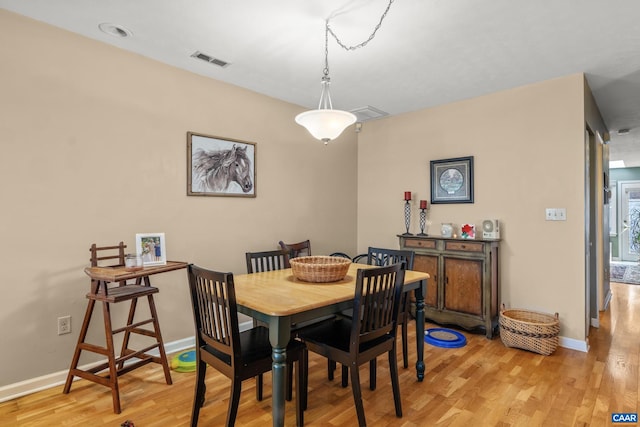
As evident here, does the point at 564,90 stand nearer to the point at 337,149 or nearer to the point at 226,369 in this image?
the point at 337,149

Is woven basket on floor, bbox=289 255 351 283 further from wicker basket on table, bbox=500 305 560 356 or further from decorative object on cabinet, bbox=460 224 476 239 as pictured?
decorative object on cabinet, bbox=460 224 476 239

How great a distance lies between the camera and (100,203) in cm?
266

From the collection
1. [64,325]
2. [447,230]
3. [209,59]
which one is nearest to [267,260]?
[64,325]

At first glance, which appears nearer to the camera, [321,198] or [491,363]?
[491,363]

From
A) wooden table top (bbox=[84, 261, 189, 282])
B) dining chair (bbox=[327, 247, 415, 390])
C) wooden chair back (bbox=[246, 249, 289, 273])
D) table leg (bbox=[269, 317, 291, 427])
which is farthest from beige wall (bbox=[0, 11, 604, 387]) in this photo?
table leg (bbox=[269, 317, 291, 427])

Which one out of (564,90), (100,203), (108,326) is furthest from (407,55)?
(108,326)

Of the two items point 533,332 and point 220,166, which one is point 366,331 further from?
point 220,166

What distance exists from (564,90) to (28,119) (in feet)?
13.9

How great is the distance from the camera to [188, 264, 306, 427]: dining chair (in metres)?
1.74

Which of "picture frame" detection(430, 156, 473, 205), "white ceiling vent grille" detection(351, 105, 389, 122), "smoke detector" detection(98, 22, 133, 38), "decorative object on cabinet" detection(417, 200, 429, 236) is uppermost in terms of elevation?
"smoke detector" detection(98, 22, 133, 38)

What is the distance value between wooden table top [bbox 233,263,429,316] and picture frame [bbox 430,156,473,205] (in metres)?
1.71

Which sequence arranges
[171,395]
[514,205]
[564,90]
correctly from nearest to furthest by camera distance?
1. [171,395]
2. [564,90]
3. [514,205]

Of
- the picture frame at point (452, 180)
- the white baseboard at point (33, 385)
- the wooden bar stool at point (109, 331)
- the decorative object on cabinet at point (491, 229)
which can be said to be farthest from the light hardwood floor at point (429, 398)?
the picture frame at point (452, 180)

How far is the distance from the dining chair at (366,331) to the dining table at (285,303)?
12 cm
